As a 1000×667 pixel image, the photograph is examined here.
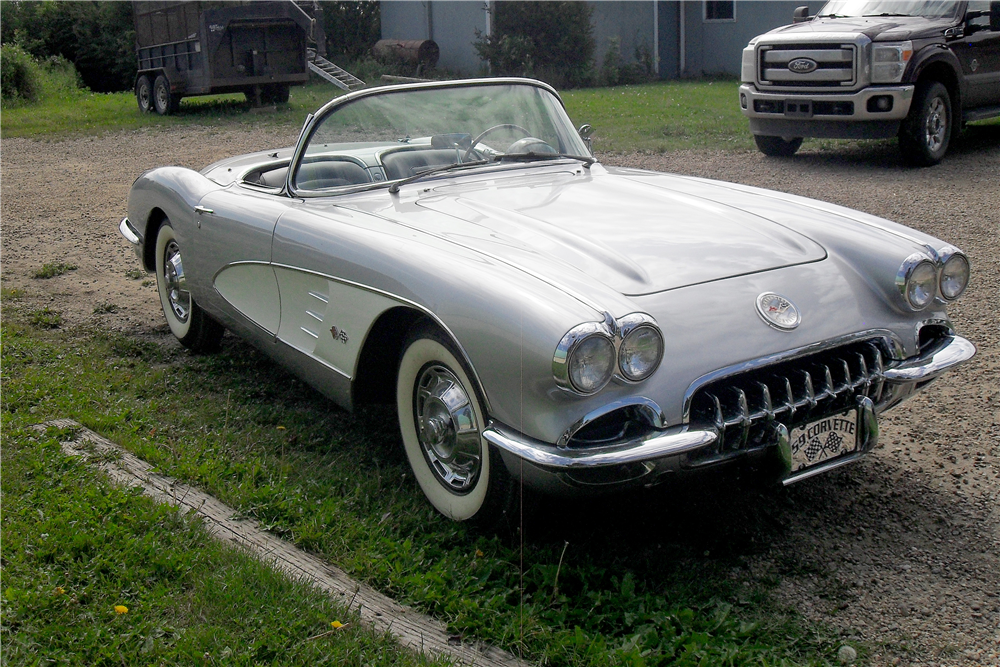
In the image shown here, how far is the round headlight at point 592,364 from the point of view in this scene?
8.41ft

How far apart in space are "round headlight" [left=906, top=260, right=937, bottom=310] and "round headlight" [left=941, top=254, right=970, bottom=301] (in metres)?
0.05

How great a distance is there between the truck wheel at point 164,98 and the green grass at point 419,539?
1475 centimetres

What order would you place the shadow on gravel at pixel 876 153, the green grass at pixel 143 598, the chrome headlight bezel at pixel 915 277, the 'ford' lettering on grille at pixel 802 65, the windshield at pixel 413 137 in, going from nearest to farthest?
the green grass at pixel 143 598
the chrome headlight bezel at pixel 915 277
the windshield at pixel 413 137
the 'ford' lettering on grille at pixel 802 65
the shadow on gravel at pixel 876 153

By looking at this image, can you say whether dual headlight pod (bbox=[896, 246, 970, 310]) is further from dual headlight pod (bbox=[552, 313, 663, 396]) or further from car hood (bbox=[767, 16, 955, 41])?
car hood (bbox=[767, 16, 955, 41])

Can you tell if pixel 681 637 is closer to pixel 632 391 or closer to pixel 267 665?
pixel 632 391

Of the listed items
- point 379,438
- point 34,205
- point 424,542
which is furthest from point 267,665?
point 34,205

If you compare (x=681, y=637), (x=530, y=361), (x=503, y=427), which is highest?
(x=530, y=361)

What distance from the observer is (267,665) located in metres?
2.44

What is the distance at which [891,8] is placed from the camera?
9.73 meters

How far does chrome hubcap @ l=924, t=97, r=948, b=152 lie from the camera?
29.9 feet

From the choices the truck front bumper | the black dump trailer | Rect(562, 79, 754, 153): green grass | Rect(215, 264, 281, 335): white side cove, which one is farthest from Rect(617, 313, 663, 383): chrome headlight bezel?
the black dump trailer

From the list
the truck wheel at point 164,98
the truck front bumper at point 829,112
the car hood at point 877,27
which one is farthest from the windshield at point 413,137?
the truck wheel at point 164,98

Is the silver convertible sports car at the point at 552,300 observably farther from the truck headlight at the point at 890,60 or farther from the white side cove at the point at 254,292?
the truck headlight at the point at 890,60

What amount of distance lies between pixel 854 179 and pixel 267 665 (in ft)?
25.7
